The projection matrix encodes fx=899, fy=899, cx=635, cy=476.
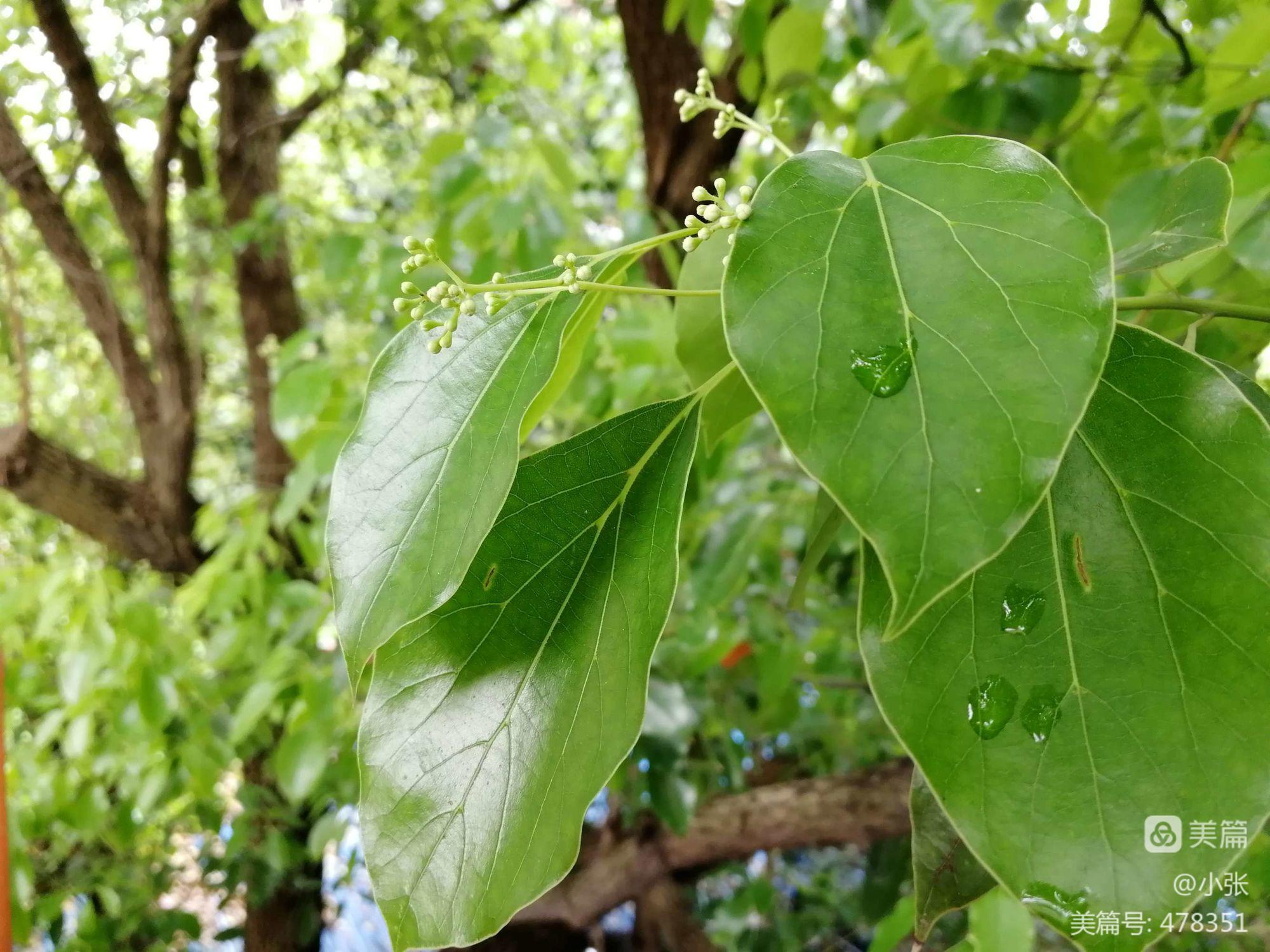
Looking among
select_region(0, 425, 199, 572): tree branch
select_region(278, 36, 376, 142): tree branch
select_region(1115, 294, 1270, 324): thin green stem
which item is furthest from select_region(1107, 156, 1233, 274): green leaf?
select_region(278, 36, 376, 142): tree branch

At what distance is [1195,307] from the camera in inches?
12.2

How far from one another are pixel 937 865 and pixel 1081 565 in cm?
13

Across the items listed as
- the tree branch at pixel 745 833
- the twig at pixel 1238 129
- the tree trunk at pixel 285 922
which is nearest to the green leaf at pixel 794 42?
the twig at pixel 1238 129

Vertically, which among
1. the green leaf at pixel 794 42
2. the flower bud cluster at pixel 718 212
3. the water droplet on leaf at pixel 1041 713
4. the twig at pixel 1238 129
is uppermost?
the green leaf at pixel 794 42

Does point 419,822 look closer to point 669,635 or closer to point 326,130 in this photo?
point 669,635

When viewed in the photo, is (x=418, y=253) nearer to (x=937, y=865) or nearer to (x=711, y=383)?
(x=711, y=383)

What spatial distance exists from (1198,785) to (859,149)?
0.81 metres

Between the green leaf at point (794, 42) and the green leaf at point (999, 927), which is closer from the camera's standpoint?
the green leaf at point (999, 927)

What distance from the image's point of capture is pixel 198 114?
1.78m

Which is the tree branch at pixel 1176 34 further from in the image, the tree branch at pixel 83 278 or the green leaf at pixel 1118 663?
the tree branch at pixel 83 278

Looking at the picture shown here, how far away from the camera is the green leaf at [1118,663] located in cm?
24

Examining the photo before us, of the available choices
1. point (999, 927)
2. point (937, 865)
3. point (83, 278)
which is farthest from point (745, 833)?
point (83, 278)

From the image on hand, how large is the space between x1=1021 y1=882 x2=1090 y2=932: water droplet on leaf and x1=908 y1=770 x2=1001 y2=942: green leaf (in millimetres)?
75

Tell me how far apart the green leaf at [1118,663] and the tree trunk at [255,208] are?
62.7 inches
